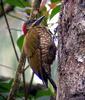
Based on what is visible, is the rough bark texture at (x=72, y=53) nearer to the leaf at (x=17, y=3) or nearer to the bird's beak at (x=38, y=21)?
the bird's beak at (x=38, y=21)

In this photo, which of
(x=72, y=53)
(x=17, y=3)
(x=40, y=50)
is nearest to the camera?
(x=72, y=53)

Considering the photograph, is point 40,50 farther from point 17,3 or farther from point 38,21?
point 17,3

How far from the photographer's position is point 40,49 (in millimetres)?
2299

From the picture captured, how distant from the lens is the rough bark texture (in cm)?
169

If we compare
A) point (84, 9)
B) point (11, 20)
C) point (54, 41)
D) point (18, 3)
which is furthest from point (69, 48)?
point (11, 20)

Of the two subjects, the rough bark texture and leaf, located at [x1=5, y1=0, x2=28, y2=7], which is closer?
the rough bark texture

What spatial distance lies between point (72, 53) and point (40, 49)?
548 mm

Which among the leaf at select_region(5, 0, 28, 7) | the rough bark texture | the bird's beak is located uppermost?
the leaf at select_region(5, 0, 28, 7)

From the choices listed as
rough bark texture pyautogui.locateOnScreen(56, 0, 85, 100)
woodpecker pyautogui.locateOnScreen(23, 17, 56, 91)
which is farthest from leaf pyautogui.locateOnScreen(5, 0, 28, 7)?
rough bark texture pyautogui.locateOnScreen(56, 0, 85, 100)

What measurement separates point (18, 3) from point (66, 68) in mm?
1085

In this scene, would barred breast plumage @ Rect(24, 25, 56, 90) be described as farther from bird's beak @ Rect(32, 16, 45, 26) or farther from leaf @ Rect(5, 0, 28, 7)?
leaf @ Rect(5, 0, 28, 7)

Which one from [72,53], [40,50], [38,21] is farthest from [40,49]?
[72,53]

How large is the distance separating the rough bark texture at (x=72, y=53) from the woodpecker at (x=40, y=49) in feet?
1.11

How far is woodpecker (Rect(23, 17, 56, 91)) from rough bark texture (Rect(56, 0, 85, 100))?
34cm
